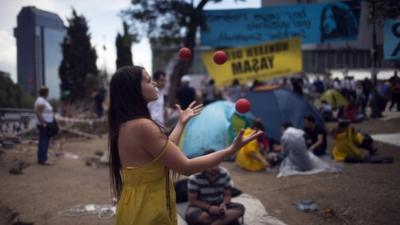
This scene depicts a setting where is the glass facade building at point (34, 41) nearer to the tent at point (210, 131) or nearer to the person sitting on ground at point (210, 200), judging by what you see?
the tent at point (210, 131)

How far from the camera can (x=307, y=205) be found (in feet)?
18.9

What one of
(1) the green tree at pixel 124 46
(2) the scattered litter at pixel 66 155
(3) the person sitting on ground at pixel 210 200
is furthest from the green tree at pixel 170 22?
(3) the person sitting on ground at pixel 210 200

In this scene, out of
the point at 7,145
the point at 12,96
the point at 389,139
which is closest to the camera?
the point at 389,139

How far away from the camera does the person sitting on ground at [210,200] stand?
15.5 feet

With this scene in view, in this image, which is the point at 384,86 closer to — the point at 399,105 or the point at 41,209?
the point at 399,105

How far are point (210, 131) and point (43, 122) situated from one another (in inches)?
130

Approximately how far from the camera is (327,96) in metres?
15.1

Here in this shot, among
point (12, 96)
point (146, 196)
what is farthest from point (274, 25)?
point (146, 196)

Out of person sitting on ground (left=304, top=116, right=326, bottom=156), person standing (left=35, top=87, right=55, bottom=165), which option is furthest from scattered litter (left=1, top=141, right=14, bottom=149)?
person sitting on ground (left=304, top=116, right=326, bottom=156)

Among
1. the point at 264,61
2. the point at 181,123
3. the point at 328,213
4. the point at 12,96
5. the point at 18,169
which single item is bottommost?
the point at 328,213

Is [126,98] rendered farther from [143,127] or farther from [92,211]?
[92,211]

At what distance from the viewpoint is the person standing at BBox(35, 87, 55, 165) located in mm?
8719

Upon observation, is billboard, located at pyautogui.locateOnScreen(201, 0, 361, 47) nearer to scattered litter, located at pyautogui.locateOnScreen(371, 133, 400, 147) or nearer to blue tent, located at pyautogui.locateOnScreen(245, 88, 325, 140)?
blue tent, located at pyautogui.locateOnScreen(245, 88, 325, 140)

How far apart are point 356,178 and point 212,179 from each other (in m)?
2.77
